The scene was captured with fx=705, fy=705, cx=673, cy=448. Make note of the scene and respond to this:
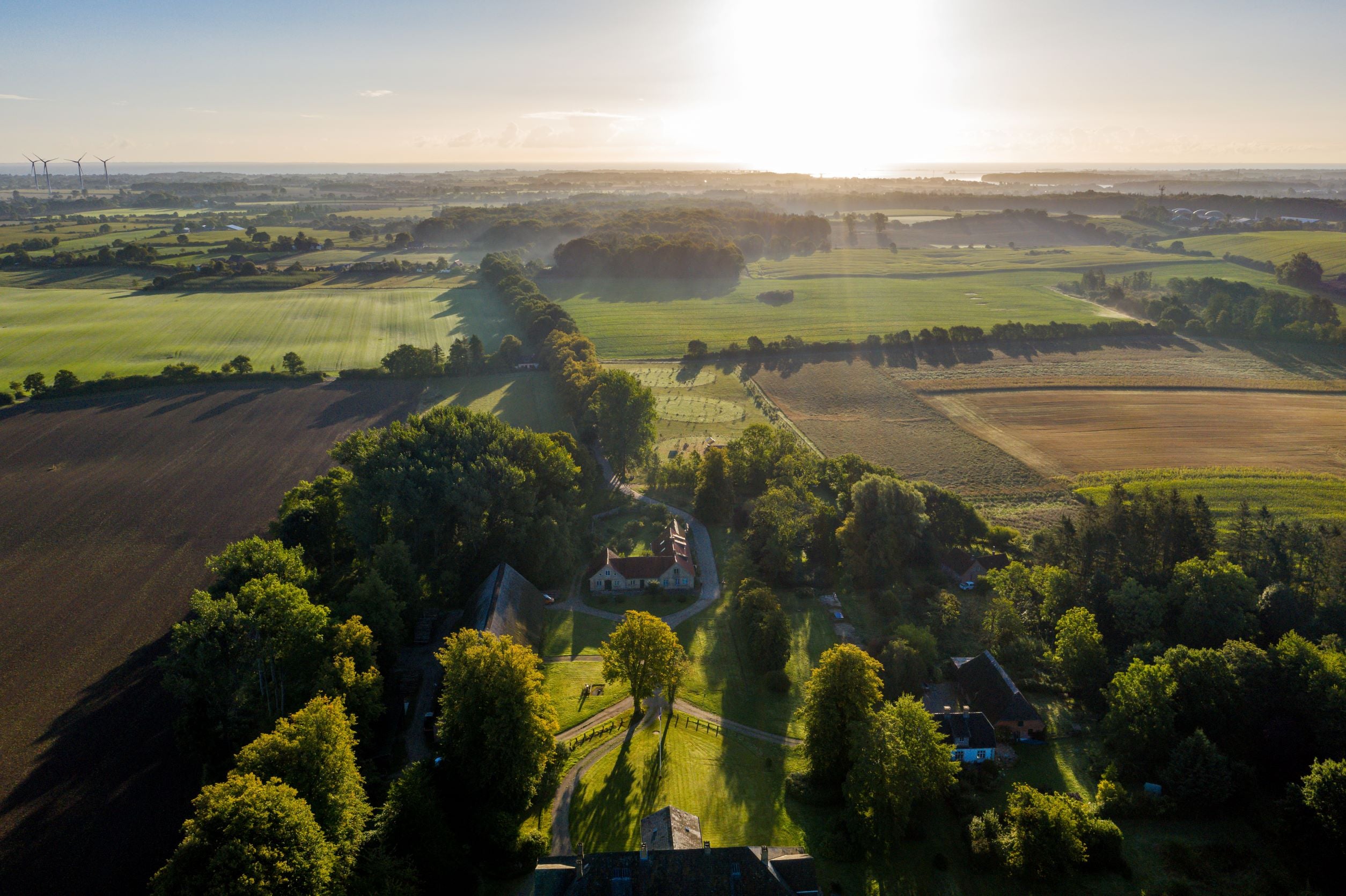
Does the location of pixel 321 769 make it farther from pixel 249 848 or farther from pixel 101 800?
pixel 101 800

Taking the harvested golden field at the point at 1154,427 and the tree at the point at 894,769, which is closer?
the tree at the point at 894,769

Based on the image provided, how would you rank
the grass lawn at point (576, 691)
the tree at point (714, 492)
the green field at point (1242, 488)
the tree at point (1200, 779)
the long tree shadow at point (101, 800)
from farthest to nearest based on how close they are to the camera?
1. the tree at point (714, 492)
2. the green field at point (1242, 488)
3. the grass lawn at point (576, 691)
4. the tree at point (1200, 779)
5. the long tree shadow at point (101, 800)

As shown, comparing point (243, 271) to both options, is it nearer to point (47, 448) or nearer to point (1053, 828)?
point (47, 448)

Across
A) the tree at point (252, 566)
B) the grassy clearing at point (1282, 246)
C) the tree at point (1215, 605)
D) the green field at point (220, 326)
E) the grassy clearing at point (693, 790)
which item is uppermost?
the grassy clearing at point (1282, 246)

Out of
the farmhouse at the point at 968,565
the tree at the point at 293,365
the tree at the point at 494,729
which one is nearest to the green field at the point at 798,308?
the tree at the point at 293,365

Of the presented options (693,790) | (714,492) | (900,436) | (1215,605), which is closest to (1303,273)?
(900,436)

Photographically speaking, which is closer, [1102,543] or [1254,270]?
[1102,543]

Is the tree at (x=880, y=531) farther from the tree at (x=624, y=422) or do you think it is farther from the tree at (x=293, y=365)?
the tree at (x=293, y=365)

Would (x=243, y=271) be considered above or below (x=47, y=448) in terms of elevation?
above

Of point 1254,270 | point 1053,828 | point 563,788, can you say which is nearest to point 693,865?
point 563,788
